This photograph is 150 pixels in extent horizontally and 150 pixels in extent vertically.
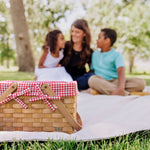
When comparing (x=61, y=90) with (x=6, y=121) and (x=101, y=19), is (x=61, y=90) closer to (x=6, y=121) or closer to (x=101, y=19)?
(x=6, y=121)

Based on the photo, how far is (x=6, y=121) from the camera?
3.90 feet

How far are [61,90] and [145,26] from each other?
346 inches

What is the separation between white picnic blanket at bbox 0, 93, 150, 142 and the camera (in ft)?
3.65

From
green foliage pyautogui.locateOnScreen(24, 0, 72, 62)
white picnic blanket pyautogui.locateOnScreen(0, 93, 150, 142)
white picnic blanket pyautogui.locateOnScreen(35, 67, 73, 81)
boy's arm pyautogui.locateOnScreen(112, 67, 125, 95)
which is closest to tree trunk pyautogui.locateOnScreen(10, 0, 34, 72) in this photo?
green foliage pyautogui.locateOnScreen(24, 0, 72, 62)

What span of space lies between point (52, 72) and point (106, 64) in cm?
65

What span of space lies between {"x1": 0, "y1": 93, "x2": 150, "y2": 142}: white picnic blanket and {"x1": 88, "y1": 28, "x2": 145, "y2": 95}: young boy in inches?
11.8

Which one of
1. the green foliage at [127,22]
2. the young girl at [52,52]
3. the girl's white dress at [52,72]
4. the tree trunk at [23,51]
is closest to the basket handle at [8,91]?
the girl's white dress at [52,72]

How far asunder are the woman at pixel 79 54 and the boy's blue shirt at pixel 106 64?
0.11m

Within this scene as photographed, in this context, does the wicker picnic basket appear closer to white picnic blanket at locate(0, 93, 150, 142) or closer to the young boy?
white picnic blanket at locate(0, 93, 150, 142)

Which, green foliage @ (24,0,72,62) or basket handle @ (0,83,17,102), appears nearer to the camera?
basket handle @ (0,83,17,102)

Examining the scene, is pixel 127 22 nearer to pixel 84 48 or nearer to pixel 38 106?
pixel 84 48

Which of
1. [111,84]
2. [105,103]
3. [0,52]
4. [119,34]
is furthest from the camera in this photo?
[0,52]

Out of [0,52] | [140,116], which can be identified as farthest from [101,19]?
[140,116]

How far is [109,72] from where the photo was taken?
2604 millimetres
